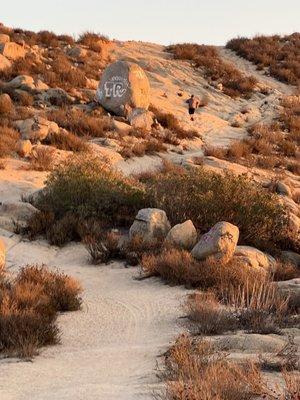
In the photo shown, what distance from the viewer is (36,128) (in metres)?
15.8

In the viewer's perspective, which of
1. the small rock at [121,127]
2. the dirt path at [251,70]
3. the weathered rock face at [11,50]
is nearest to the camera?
the small rock at [121,127]

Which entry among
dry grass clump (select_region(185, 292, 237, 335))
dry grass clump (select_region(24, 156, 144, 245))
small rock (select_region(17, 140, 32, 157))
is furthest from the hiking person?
dry grass clump (select_region(185, 292, 237, 335))

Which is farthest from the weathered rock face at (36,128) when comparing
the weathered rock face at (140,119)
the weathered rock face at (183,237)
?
the weathered rock face at (183,237)

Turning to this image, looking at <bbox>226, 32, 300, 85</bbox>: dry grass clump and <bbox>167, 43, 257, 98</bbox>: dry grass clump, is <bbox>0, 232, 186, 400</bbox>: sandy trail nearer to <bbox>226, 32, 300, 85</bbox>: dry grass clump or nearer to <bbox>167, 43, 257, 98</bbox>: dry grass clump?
<bbox>167, 43, 257, 98</bbox>: dry grass clump

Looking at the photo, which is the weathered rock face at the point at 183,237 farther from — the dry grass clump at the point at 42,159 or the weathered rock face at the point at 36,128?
the weathered rock face at the point at 36,128

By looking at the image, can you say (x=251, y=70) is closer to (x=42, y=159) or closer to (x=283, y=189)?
(x=283, y=189)

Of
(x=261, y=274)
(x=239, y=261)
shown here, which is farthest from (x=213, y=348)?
(x=239, y=261)

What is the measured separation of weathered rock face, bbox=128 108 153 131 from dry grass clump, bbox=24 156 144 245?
849cm

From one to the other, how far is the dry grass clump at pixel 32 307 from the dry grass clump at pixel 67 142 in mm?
9072

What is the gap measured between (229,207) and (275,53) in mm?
28744

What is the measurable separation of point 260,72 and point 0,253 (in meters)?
28.1

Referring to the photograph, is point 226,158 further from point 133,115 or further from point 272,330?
point 272,330

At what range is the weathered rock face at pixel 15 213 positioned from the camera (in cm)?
979

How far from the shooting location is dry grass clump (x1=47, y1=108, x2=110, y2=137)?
689 inches
